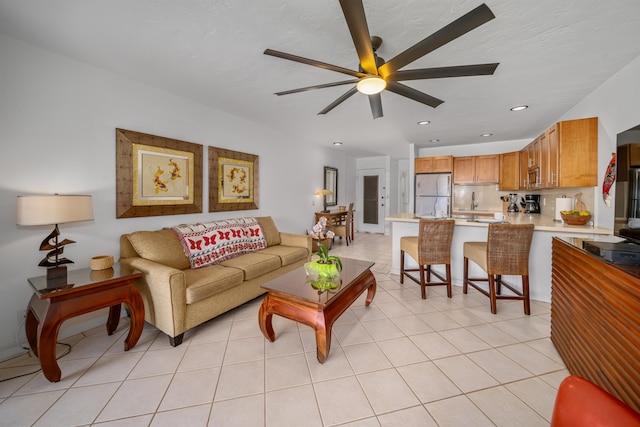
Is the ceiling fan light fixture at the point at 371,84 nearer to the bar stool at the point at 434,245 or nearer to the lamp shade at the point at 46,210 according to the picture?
the bar stool at the point at 434,245

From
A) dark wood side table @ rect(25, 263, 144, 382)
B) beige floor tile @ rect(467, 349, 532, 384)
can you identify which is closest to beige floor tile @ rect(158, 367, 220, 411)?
dark wood side table @ rect(25, 263, 144, 382)

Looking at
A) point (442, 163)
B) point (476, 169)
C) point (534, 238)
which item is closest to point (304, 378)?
point (534, 238)

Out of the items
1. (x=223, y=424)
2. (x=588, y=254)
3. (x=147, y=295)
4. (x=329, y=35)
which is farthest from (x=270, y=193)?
(x=588, y=254)

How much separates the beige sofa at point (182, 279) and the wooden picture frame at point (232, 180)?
0.89 meters

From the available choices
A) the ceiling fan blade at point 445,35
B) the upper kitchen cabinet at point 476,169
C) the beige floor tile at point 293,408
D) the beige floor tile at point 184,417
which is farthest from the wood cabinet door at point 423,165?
the beige floor tile at point 184,417

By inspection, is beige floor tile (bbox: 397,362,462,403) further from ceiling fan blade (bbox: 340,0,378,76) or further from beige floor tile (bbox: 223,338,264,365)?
ceiling fan blade (bbox: 340,0,378,76)

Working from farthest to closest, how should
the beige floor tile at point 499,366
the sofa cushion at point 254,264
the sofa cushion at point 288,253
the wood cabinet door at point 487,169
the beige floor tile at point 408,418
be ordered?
the wood cabinet door at point 487,169 < the sofa cushion at point 288,253 < the sofa cushion at point 254,264 < the beige floor tile at point 499,366 < the beige floor tile at point 408,418

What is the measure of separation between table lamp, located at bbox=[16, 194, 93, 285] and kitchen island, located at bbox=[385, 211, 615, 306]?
3.45 meters

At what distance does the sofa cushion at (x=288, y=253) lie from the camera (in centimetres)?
320

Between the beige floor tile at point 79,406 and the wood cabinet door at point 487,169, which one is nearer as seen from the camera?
the beige floor tile at point 79,406

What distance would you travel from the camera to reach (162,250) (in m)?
2.46

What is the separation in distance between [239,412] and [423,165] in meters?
5.43

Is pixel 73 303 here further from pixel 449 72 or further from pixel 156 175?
pixel 449 72

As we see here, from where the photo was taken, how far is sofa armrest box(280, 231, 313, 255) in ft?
12.0
